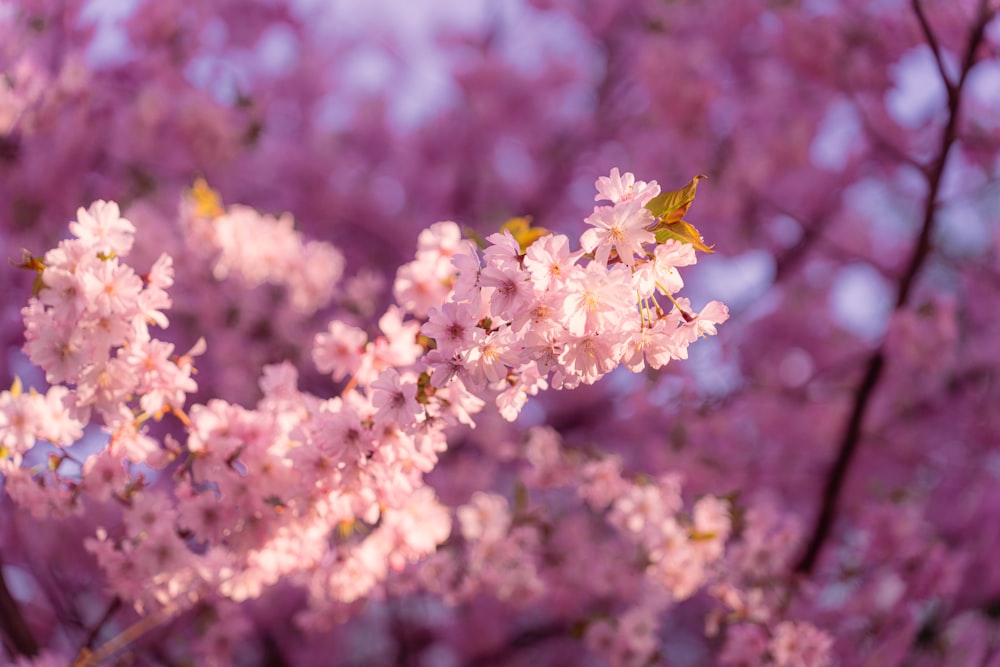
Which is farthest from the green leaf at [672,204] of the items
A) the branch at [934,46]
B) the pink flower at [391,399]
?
the branch at [934,46]

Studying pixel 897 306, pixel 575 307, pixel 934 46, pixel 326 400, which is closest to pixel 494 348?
pixel 575 307

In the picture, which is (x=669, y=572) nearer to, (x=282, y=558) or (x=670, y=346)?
(x=282, y=558)

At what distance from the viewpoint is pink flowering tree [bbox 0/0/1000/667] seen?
5.43 ft

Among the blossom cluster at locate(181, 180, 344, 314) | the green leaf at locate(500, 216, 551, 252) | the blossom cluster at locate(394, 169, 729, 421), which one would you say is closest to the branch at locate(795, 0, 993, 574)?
the green leaf at locate(500, 216, 551, 252)

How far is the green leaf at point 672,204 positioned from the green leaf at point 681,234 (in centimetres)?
1

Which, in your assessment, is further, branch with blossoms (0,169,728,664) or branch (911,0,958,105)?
branch (911,0,958,105)

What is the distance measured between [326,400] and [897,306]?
286cm

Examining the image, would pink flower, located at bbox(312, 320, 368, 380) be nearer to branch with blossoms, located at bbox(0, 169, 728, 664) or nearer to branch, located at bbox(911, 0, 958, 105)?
branch with blossoms, located at bbox(0, 169, 728, 664)

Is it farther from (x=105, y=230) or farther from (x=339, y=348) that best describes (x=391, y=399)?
(x=105, y=230)

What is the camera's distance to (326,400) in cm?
191

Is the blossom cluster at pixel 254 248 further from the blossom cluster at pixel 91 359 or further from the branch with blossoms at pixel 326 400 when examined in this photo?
the blossom cluster at pixel 91 359

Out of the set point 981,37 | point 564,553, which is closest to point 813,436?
point 564,553

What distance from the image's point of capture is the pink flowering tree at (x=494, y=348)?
1.66 m

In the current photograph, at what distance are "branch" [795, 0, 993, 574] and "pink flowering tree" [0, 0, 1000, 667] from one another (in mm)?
22
